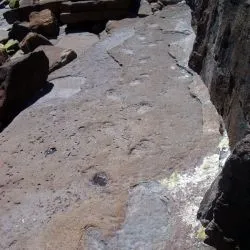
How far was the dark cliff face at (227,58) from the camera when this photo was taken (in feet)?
7.22

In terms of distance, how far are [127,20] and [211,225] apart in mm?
3288

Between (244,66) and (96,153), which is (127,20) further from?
(244,66)

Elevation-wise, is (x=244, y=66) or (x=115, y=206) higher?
(x=244, y=66)

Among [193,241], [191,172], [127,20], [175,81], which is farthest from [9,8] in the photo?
[193,241]

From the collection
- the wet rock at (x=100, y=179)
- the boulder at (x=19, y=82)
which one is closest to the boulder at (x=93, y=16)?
the boulder at (x=19, y=82)

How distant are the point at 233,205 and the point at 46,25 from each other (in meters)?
4.13

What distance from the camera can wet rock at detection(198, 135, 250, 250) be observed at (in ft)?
5.60

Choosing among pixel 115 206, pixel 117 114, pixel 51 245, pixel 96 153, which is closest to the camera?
pixel 51 245

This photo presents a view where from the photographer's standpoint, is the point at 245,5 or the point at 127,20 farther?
the point at 127,20

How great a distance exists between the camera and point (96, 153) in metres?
2.72

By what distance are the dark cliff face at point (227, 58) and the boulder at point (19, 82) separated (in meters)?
1.07

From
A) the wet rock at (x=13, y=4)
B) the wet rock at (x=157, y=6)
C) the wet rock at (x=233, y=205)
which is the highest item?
the wet rock at (x=233, y=205)

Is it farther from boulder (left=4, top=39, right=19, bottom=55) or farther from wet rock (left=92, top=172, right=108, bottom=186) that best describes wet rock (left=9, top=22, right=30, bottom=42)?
wet rock (left=92, top=172, right=108, bottom=186)

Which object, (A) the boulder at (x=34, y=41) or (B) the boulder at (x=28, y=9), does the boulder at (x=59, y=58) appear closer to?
(A) the boulder at (x=34, y=41)
